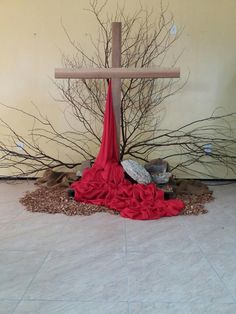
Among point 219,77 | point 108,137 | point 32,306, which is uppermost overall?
point 219,77

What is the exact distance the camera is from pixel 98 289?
1.44 m

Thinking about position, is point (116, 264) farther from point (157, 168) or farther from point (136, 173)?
point (157, 168)

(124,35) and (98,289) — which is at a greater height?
(124,35)

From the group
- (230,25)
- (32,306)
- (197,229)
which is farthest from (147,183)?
(230,25)

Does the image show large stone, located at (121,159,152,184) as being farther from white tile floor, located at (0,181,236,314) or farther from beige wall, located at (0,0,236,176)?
beige wall, located at (0,0,236,176)

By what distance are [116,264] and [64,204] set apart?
1106 millimetres

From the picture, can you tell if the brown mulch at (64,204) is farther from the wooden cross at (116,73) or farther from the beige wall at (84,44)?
the beige wall at (84,44)

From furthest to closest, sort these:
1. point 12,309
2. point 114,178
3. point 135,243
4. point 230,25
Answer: point 230,25, point 114,178, point 135,243, point 12,309

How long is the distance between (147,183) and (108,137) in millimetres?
549

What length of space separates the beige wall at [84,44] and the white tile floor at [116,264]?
1593mm

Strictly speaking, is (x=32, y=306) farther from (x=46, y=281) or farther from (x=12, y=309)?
(x=46, y=281)

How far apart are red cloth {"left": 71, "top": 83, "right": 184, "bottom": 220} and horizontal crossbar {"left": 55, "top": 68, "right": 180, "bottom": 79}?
0.20m

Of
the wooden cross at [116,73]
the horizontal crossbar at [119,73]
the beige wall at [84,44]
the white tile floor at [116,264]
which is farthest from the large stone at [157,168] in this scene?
the horizontal crossbar at [119,73]

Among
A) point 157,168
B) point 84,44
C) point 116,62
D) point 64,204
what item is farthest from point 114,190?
point 84,44
